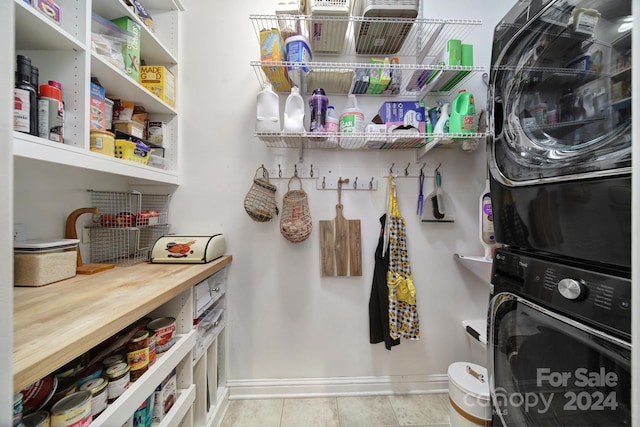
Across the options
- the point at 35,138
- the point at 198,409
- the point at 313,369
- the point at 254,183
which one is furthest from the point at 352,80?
the point at 198,409

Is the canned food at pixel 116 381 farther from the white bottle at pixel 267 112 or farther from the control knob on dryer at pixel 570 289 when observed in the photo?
the control knob on dryer at pixel 570 289

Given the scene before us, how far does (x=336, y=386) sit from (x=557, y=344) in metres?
A: 1.20

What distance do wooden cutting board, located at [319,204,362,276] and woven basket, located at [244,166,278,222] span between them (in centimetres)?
33

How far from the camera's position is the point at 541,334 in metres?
0.68

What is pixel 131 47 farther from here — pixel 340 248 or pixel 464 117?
pixel 464 117

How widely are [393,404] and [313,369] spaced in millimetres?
504

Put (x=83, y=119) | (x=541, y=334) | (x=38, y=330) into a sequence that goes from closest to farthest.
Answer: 1. (x=38, y=330)
2. (x=541, y=334)
3. (x=83, y=119)

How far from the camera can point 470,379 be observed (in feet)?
3.70

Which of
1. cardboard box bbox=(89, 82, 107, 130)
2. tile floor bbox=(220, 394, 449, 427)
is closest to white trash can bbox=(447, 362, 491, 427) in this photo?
tile floor bbox=(220, 394, 449, 427)

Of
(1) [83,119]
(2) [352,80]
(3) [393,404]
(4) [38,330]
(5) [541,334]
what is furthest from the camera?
(3) [393,404]

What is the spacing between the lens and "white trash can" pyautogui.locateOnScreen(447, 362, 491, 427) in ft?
3.47

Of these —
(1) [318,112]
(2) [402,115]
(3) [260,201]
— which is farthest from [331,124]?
(3) [260,201]

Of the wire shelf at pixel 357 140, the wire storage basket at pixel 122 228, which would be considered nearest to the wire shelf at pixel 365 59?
the wire shelf at pixel 357 140

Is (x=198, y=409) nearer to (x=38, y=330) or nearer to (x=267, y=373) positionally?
(x=267, y=373)
